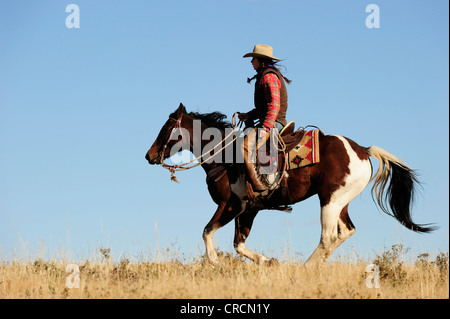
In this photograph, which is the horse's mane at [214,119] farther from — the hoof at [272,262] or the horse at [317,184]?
the hoof at [272,262]

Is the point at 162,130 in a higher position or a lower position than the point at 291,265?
higher

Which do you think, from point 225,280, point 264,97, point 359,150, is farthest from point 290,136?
point 225,280

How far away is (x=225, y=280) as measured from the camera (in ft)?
25.6

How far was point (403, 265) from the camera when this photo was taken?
9.58m

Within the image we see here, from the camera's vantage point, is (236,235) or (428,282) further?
(236,235)

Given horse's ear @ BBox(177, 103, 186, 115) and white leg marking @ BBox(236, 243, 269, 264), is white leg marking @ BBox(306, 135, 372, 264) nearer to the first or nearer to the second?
white leg marking @ BBox(236, 243, 269, 264)

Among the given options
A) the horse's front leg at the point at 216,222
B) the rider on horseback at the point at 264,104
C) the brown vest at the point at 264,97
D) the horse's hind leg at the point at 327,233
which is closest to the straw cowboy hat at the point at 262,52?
the rider on horseback at the point at 264,104

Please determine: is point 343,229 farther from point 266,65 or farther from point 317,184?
point 266,65

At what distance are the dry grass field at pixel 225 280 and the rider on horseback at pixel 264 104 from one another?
5.46 feet

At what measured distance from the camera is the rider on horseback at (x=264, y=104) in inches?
352

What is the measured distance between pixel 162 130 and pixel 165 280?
113 inches

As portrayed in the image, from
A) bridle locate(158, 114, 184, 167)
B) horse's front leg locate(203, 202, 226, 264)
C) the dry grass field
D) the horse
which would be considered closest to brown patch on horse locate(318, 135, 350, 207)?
the horse
